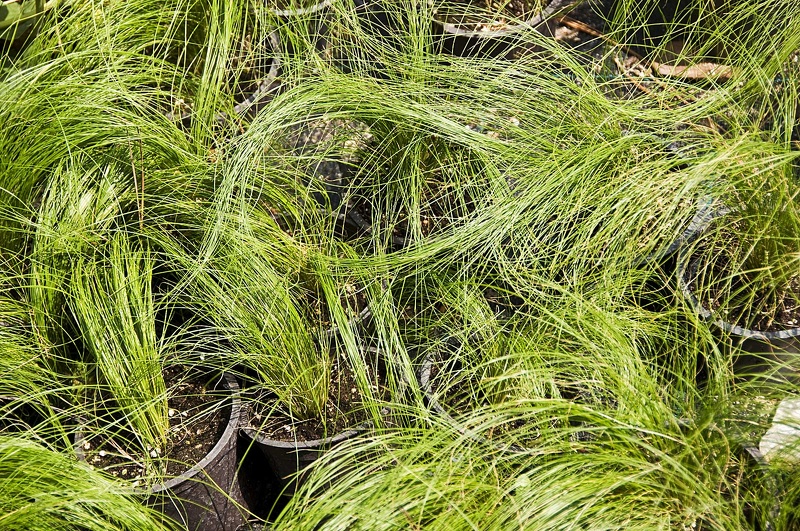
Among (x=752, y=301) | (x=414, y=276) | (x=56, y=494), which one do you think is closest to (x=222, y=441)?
(x=56, y=494)

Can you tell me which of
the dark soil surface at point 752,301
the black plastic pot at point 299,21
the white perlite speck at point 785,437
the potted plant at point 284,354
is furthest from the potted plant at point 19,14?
the white perlite speck at point 785,437

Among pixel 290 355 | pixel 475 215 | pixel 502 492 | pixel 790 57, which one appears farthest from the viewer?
pixel 790 57

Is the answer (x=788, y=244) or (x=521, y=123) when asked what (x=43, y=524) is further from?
(x=788, y=244)

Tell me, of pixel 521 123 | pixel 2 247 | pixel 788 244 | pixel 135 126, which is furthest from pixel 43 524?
pixel 788 244

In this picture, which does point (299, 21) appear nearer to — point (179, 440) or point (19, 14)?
point (19, 14)

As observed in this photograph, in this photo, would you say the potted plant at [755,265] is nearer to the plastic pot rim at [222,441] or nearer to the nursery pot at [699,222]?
the nursery pot at [699,222]

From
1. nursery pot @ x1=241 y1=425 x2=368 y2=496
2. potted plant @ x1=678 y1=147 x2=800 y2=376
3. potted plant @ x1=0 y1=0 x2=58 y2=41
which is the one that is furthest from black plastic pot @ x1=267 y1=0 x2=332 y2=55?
potted plant @ x1=678 y1=147 x2=800 y2=376

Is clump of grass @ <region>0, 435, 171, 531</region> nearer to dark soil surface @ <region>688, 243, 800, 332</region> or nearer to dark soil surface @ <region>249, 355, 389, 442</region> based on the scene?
dark soil surface @ <region>249, 355, 389, 442</region>
